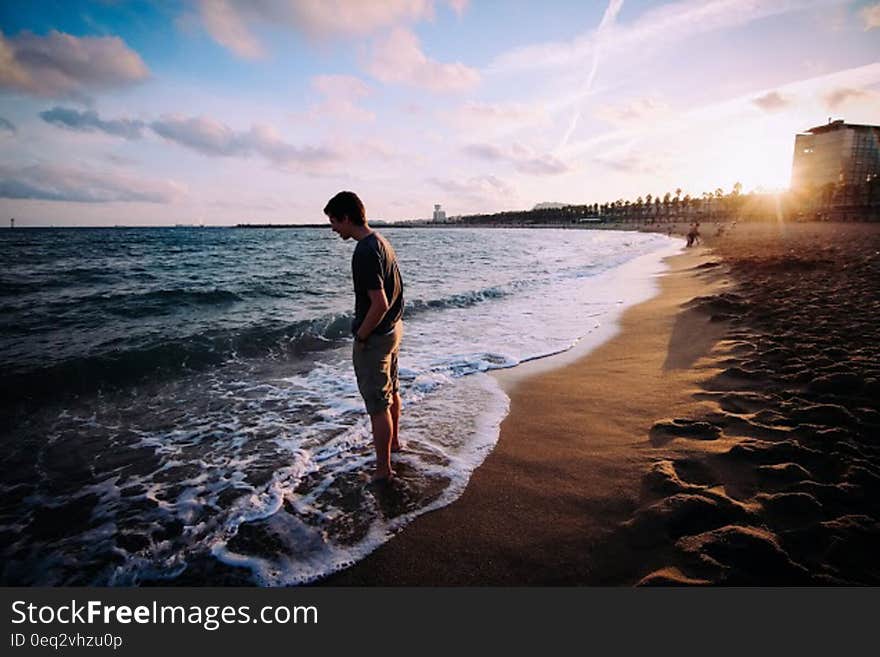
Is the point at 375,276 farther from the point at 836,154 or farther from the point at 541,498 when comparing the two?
the point at 836,154

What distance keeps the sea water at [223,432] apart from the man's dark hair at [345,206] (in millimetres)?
2409

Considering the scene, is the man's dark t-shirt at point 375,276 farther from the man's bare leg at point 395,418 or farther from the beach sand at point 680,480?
the beach sand at point 680,480

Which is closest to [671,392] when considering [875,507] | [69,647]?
[875,507]

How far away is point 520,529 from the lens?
2789 millimetres

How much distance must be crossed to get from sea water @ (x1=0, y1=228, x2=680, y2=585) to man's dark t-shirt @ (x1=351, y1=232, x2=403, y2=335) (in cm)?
152

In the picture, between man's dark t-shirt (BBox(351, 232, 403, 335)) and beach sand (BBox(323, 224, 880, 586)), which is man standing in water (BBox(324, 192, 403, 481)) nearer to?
man's dark t-shirt (BBox(351, 232, 403, 335))

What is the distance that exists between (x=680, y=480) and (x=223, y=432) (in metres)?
4.84

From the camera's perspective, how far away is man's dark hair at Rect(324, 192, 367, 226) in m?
3.27

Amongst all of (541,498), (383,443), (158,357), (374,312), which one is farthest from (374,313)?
(158,357)

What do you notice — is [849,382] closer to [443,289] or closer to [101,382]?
[101,382]

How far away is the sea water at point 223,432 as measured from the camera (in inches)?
113

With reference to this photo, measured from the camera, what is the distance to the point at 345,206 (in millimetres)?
3271

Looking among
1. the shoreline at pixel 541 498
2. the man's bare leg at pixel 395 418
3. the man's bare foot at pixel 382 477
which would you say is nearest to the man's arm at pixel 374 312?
the man's bare leg at pixel 395 418

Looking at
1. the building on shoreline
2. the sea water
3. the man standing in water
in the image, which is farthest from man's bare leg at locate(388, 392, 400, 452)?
the building on shoreline
